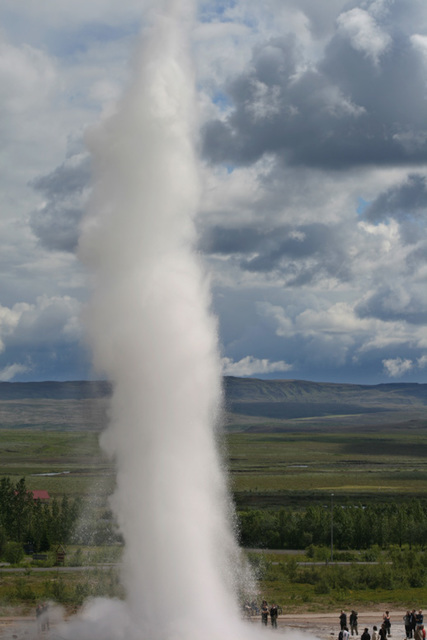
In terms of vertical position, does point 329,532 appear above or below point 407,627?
below

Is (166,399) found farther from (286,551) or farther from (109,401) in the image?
(286,551)

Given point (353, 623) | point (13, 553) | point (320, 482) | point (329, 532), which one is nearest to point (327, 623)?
point (353, 623)

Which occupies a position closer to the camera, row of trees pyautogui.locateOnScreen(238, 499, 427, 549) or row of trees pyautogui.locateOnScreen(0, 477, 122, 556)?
row of trees pyautogui.locateOnScreen(0, 477, 122, 556)

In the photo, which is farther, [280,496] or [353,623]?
[280,496]

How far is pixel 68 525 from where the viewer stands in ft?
241

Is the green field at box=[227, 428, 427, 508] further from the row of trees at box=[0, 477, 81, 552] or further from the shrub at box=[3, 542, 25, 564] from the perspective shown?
the shrub at box=[3, 542, 25, 564]

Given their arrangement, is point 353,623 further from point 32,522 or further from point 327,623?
point 32,522

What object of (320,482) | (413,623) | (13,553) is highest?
(413,623)

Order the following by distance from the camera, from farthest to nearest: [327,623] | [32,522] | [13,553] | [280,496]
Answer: [280,496]
[32,522]
[13,553]
[327,623]

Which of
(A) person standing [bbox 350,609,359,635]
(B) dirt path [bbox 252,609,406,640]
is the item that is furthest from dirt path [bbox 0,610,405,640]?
(A) person standing [bbox 350,609,359,635]

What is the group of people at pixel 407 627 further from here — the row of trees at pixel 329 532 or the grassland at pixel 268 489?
the row of trees at pixel 329 532

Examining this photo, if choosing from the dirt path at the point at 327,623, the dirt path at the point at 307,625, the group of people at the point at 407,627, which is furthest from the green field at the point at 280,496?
the group of people at the point at 407,627

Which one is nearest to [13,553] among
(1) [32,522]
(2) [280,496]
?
(1) [32,522]

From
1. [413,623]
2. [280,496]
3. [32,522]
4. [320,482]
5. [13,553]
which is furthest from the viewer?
[320,482]
